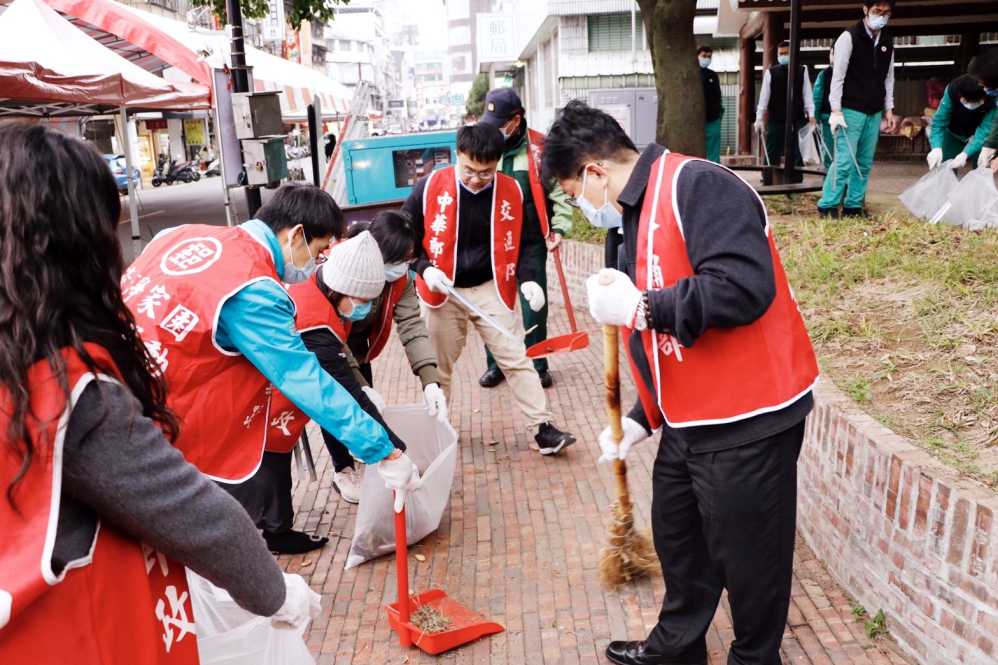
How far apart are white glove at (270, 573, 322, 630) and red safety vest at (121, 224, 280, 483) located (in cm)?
82

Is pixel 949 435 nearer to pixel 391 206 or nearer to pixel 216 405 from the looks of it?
pixel 216 405

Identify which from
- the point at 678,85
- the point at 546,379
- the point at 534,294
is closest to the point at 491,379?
the point at 546,379

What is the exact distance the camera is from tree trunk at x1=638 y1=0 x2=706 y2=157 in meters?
9.22

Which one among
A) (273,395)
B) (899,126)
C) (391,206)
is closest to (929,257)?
(273,395)

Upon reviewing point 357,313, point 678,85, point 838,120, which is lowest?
point 357,313

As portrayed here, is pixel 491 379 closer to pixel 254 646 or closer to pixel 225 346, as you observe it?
pixel 225 346

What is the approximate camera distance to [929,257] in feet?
16.4

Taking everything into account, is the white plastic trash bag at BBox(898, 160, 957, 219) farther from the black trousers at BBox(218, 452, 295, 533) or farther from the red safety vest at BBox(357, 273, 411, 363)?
the black trousers at BBox(218, 452, 295, 533)

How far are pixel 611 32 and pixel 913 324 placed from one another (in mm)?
22354

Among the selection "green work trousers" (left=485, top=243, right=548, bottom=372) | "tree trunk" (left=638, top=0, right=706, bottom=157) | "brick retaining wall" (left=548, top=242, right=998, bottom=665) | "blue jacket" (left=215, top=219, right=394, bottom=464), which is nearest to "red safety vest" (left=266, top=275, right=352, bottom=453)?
"blue jacket" (left=215, top=219, right=394, bottom=464)

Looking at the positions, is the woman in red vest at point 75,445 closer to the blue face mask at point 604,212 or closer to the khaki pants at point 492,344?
the blue face mask at point 604,212

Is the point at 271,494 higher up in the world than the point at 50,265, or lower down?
lower down

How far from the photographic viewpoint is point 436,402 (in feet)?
13.0

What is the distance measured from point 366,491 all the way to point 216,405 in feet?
3.37
